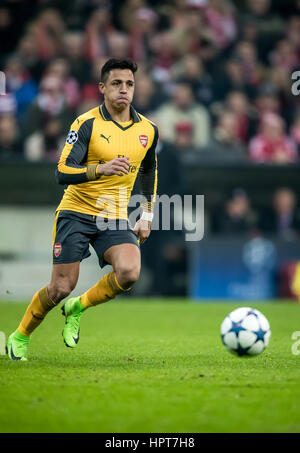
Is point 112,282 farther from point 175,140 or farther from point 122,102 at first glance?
point 175,140

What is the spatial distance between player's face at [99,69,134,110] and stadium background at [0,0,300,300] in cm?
644

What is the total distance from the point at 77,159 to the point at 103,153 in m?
0.31

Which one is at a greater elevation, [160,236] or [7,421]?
Answer: [160,236]

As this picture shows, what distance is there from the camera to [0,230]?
43.2 ft

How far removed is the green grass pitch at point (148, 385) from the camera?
13.3 feet

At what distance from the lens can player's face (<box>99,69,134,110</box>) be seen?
20.7ft

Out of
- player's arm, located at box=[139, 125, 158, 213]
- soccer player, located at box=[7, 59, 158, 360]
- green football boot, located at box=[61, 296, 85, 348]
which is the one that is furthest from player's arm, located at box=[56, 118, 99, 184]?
green football boot, located at box=[61, 296, 85, 348]

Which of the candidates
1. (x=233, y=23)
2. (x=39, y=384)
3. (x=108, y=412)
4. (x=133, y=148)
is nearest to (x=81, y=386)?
(x=39, y=384)

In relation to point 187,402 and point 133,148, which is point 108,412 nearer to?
point 187,402

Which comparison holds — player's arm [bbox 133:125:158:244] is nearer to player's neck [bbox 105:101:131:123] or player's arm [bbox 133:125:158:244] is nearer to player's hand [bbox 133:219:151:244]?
player's hand [bbox 133:219:151:244]

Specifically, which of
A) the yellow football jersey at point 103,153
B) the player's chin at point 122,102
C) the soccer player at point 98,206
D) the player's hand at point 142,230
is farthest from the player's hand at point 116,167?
the player's hand at point 142,230

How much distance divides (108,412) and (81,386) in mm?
750
